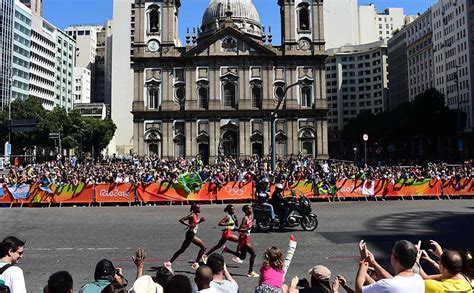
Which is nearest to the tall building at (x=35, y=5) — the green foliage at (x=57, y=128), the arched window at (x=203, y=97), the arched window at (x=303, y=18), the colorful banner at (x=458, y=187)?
the green foliage at (x=57, y=128)

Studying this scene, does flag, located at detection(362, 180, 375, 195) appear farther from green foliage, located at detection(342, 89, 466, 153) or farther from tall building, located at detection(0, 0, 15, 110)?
tall building, located at detection(0, 0, 15, 110)

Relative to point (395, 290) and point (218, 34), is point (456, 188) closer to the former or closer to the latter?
point (395, 290)

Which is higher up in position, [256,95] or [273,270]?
[256,95]

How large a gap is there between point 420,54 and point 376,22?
47.2 m

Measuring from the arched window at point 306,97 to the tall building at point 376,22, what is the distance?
260 feet

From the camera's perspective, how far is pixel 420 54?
9075 cm

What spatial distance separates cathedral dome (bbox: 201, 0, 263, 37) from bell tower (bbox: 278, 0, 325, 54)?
1569 centimetres

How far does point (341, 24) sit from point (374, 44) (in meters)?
11.4

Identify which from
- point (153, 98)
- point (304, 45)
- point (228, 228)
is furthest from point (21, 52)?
point (228, 228)

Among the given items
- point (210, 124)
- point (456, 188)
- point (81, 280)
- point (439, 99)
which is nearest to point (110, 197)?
point (81, 280)

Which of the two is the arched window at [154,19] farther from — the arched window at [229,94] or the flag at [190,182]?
the flag at [190,182]

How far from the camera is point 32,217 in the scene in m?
19.2

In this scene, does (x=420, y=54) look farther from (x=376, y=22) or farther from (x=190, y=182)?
(x=190, y=182)

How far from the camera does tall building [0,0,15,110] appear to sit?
75.2m
